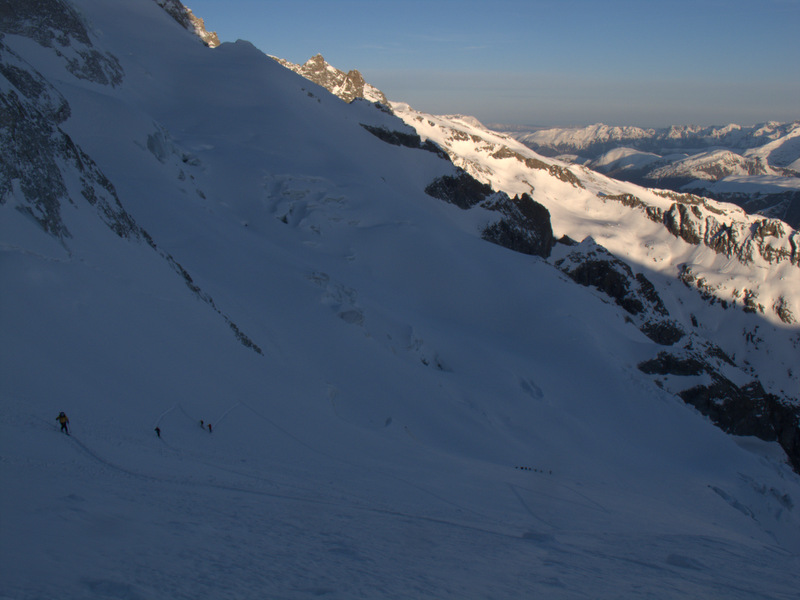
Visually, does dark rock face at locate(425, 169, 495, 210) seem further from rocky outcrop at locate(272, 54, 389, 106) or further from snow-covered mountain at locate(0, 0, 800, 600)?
rocky outcrop at locate(272, 54, 389, 106)

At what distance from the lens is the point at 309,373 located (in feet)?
77.6

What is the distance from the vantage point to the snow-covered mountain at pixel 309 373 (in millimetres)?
8969

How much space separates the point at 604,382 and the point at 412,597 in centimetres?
3173

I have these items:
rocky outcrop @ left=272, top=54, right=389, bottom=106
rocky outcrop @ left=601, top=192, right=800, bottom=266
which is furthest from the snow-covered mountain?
rocky outcrop @ left=601, top=192, right=800, bottom=266

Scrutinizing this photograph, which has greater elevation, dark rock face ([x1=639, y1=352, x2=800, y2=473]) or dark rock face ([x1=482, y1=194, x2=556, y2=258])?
dark rock face ([x1=482, y1=194, x2=556, y2=258])

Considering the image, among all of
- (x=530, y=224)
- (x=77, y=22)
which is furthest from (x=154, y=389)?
(x=530, y=224)

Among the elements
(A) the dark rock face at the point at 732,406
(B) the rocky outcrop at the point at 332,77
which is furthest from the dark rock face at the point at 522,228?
(B) the rocky outcrop at the point at 332,77

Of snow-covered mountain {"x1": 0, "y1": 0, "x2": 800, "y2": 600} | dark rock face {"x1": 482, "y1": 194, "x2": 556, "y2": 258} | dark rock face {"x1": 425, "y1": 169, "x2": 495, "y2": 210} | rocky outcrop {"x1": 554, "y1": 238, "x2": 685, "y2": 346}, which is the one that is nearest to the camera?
snow-covered mountain {"x1": 0, "y1": 0, "x2": 800, "y2": 600}

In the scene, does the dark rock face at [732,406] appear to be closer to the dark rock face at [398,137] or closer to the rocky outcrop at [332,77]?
the dark rock face at [398,137]

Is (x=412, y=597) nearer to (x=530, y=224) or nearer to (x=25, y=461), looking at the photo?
(x=25, y=461)

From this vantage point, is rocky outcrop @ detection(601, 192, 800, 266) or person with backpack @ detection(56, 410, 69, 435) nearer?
person with backpack @ detection(56, 410, 69, 435)

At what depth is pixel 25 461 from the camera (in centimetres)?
903

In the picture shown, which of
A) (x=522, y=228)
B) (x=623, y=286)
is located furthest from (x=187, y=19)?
(x=623, y=286)

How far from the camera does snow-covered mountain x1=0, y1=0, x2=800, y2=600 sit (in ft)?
29.4
